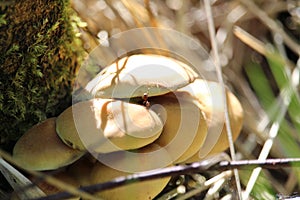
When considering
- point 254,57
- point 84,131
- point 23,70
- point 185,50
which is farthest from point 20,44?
point 254,57

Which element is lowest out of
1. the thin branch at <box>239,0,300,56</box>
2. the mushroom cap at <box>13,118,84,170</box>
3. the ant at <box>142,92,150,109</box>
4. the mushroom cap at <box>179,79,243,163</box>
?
the thin branch at <box>239,0,300,56</box>

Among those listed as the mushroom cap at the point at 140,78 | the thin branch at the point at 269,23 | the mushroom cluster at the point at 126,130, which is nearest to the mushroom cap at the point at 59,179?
the mushroom cluster at the point at 126,130

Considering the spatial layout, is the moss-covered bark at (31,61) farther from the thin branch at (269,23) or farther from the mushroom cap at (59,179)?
the thin branch at (269,23)

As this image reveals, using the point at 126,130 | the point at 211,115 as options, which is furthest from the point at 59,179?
the point at 211,115

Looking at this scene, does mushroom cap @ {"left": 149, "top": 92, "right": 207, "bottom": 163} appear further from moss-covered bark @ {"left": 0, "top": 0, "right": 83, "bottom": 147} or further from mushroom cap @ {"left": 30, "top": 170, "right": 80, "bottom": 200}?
moss-covered bark @ {"left": 0, "top": 0, "right": 83, "bottom": 147}

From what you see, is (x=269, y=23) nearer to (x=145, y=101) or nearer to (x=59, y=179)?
(x=145, y=101)

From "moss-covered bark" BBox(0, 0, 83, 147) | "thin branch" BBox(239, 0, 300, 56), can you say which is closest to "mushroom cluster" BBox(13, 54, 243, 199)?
"moss-covered bark" BBox(0, 0, 83, 147)
